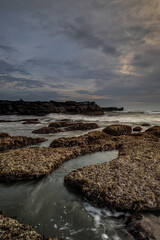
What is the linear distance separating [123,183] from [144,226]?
4.76 ft

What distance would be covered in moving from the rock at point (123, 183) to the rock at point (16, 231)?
1.67 m

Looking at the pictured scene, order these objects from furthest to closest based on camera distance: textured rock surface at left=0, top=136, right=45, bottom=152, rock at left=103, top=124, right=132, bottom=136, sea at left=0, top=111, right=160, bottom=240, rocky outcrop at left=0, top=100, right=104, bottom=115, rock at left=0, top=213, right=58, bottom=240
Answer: rocky outcrop at left=0, top=100, right=104, bottom=115 < rock at left=103, top=124, right=132, bottom=136 < textured rock surface at left=0, top=136, right=45, bottom=152 < sea at left=0, top=111, right=160, bottom=240 < rock at left=0, top=213, right=58, bottom=240

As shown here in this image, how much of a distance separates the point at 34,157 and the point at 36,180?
1.56 metres

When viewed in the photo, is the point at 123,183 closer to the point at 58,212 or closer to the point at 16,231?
the point at 58,212

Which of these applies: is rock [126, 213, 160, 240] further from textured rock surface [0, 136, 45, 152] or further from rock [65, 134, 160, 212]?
textured rock surface [0, 136, 45, 152]

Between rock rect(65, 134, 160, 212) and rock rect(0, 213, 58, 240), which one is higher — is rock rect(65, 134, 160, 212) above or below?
above

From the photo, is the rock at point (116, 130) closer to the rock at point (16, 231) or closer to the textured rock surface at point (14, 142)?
the textured rock surface at point (14, 142)

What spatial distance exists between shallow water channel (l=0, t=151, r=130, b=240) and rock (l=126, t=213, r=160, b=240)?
0.18 metres

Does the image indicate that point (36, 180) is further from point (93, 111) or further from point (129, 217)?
point (93, 111)

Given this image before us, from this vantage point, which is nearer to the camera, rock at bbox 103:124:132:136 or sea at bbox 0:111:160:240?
sea at bbox 0:111:160:240

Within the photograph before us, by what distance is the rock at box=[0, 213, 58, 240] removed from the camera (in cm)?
273

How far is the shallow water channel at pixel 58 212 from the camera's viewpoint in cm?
305

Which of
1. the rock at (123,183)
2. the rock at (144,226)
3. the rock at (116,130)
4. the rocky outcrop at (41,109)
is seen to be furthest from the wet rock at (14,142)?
the rocky outcrop at (41,109)

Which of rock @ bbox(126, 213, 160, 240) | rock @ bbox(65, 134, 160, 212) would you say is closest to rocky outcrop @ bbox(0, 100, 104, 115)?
rock @ bbox(65, 134, 160, 212)
